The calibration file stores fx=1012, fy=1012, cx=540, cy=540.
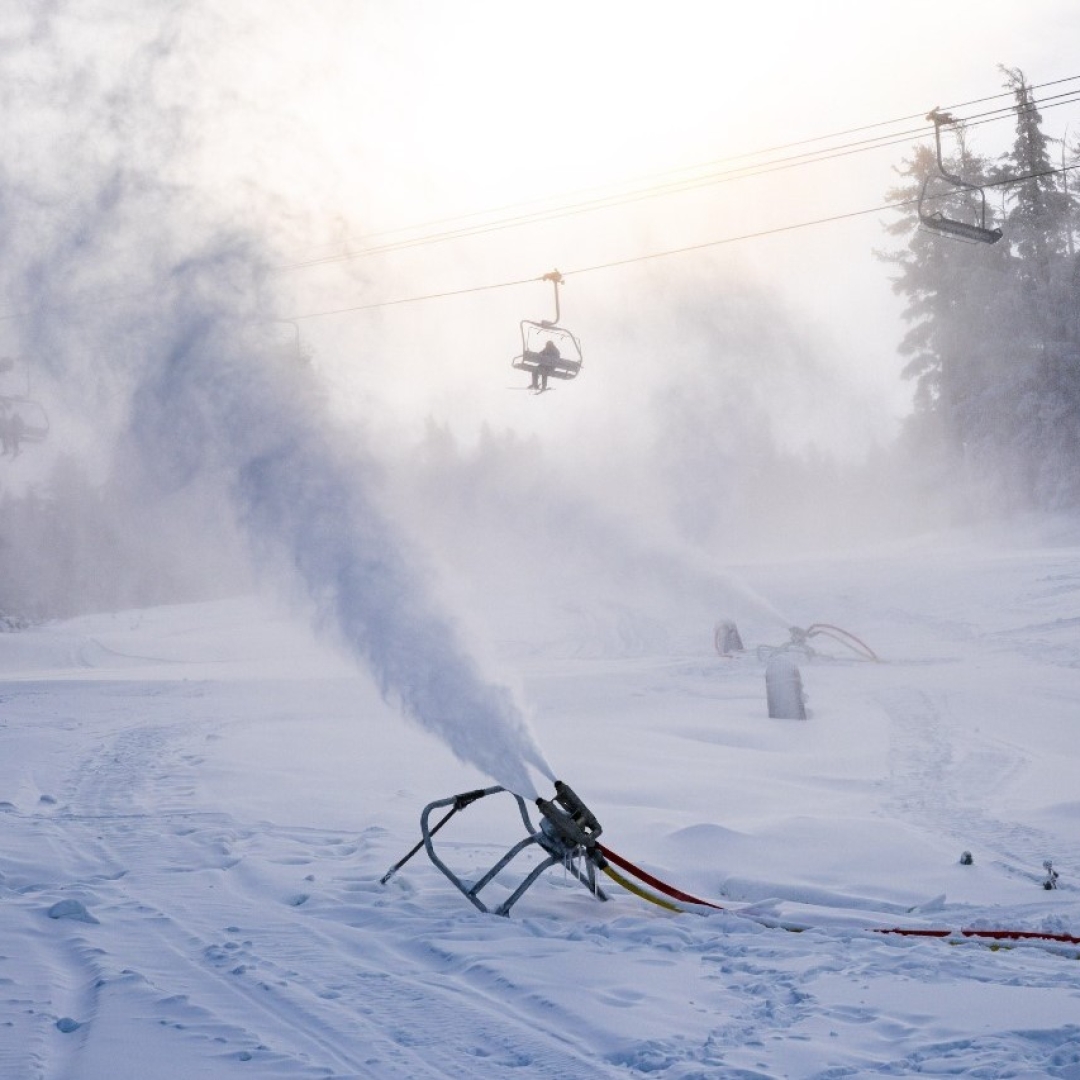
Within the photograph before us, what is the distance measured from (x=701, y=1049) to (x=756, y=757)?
25.2 feet

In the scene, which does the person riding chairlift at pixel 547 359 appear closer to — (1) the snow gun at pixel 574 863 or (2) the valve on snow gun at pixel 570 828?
(1) the snow gun at pixel 574 863

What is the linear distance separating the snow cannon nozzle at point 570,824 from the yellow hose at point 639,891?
0.56ft

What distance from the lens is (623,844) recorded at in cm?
760

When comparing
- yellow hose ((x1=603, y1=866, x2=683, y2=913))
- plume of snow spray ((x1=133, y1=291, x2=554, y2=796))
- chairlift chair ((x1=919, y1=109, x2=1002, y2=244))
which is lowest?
yellow hose ((x1=603, y1=866, x2=683, y2=913))

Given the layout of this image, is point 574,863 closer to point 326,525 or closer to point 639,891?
point 639,891

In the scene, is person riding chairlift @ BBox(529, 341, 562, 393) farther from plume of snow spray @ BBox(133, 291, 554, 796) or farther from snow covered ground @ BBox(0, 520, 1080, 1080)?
plume of snow spray @ BBox(133, 291, 554, 796)

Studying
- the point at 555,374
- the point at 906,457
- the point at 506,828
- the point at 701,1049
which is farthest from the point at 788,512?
the point at 701,1049

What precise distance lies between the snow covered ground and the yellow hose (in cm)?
8

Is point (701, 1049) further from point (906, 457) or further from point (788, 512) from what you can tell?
point (788, 512)

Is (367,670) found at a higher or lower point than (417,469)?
lower

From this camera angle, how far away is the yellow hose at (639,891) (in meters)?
5.89

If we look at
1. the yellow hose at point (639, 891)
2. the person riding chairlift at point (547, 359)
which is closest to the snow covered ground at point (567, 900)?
the yellow hose at point (639, 891)

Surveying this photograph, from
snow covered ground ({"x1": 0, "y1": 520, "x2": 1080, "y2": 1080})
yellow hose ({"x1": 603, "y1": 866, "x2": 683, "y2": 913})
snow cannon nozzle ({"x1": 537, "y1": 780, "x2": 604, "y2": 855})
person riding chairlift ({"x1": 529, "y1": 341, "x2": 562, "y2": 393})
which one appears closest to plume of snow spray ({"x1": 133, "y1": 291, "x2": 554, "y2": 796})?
snow cannon nozzle ({"x1": 537, "y1": 780, "x2": 604, "y2": 855})

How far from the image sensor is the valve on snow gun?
20.0ft
